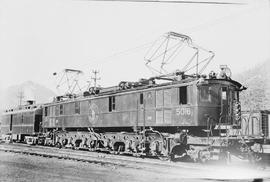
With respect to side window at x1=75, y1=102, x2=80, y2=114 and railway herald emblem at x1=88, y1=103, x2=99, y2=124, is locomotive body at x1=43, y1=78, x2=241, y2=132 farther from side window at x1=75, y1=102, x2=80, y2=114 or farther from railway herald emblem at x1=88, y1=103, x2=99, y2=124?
side window at x1=75, y1=102, x2=80, y2=114

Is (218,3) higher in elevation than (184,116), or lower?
higher

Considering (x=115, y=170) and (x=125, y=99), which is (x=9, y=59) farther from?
(x=125, y=99)

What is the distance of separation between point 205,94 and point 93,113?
904cm

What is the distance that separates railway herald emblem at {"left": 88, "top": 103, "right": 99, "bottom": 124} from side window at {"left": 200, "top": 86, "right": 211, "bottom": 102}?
850 cm

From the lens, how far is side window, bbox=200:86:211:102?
1496 centimetres

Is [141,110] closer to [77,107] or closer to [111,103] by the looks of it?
[111,103]

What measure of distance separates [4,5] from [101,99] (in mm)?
11565

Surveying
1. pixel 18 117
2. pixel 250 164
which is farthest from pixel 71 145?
pixel 250 164

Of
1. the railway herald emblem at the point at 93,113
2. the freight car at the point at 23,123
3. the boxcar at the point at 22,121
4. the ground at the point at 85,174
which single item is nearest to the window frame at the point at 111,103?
the railway herald emblem at the point at 93,113

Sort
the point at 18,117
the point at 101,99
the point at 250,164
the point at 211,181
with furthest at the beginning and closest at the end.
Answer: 1. the point at 18,117
2. the point at 101,99
3. the point at 250,164
4. the point at 211,181

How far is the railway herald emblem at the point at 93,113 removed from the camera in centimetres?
2150

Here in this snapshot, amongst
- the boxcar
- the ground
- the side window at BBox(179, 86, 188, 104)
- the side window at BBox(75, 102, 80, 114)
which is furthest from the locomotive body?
the boxcar

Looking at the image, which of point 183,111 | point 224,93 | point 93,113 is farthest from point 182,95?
point 93,113

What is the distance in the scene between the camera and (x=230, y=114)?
→ 50.4 feet
